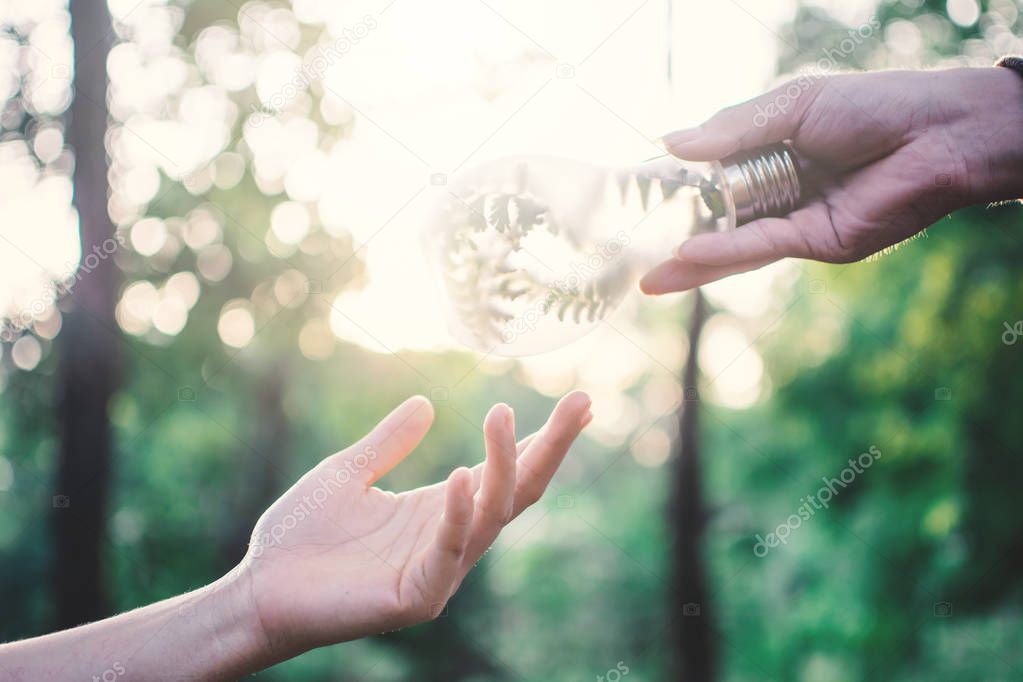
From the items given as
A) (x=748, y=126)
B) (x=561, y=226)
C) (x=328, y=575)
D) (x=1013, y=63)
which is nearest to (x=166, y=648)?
(x=328, y=575)

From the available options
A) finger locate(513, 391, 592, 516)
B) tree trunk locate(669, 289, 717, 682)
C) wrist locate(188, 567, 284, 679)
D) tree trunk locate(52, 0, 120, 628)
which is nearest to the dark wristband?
finger locate(513, 391, 592, 516)

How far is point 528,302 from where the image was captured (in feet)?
4.38

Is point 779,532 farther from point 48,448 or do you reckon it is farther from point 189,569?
point 48,448

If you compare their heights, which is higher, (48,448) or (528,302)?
(528,302)

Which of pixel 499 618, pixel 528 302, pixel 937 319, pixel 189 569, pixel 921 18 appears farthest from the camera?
pixel 499 618

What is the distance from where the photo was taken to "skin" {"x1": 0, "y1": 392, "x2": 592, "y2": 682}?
4.03 ft

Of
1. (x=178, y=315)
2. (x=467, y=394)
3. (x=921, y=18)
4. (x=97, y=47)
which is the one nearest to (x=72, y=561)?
(x=178, y=315)

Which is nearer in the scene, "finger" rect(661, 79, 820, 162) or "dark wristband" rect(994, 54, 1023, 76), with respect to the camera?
"finger" rect(661, 79, 820, 162)

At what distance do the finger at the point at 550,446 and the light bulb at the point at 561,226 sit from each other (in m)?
0.19

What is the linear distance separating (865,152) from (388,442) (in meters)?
1.11

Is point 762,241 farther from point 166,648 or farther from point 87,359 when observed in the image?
point 87,359

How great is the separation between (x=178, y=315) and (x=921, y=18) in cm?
602

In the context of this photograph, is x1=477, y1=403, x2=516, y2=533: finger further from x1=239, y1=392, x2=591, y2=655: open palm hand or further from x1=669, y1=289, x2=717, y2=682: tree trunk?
x1=669, y1=289, x2=717, y2=682: tree trunk

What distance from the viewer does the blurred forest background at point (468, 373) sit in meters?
4.50
